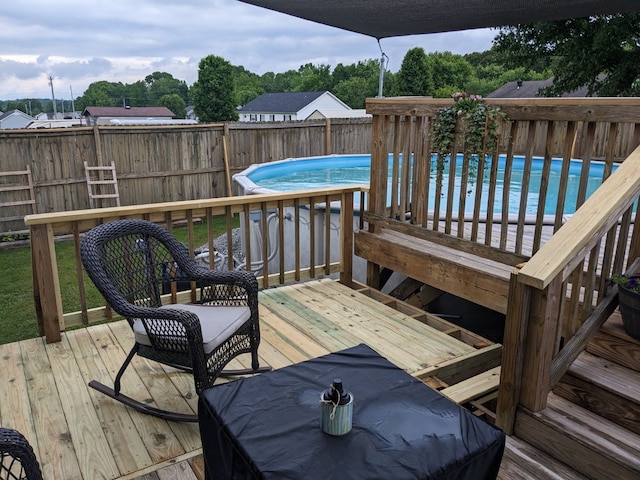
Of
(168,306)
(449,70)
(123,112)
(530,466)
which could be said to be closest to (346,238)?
(168,306)

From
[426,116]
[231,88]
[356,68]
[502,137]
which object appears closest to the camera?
[502,137]

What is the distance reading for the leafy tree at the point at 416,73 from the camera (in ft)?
65.1

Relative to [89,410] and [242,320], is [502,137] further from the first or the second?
[89,410]

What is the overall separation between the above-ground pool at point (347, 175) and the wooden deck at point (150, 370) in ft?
14.3

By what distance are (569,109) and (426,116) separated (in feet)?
3.75

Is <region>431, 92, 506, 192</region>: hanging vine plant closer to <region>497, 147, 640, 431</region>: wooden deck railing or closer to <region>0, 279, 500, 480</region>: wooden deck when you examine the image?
<region>497, 147, 640, 431</region>: wooden deck railing

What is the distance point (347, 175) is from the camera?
10398 millimetres

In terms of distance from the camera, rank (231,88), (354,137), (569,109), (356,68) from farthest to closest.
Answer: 1. (356,68)
2. (231,88)
3. (354,137)
4. (569,109)

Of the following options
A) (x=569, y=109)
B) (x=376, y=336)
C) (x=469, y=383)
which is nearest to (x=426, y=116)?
(x=569, y=109)

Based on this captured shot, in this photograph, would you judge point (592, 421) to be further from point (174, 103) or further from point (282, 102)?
point (174, 103)

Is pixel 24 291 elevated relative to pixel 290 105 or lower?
lower

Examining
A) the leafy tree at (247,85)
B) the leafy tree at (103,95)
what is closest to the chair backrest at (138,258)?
the leafy tree at (247,85)

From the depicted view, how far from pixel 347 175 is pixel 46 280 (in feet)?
25.5

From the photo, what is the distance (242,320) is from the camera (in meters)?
2.61
